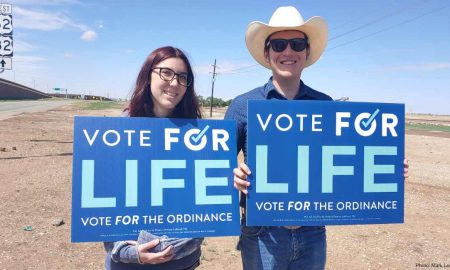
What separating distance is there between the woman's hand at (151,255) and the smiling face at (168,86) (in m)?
0.80

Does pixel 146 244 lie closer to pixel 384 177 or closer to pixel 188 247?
pixel 188 247

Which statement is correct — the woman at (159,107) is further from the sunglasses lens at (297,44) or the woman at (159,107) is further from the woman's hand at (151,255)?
the sunglasses lens at (297,44)

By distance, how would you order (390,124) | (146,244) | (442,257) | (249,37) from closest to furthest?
1. (146,244)
2. (390,124)
3. (249,37)
4. (442,257)

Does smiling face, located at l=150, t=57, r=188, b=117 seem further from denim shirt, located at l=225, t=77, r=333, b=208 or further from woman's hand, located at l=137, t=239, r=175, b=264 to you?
woman's hand, located at l=137, t=239, r=175, b=264

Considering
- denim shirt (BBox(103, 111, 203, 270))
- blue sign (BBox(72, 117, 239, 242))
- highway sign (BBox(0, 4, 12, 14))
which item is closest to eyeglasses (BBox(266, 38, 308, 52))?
blue sign (BBox(72, 117, 239, 242))

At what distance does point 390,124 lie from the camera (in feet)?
8.53

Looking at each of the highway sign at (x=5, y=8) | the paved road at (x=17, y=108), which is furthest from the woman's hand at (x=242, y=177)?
the paved road at (x=17, y=108)

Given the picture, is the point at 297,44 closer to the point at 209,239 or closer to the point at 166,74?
the point at 166,74

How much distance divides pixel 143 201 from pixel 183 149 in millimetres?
402

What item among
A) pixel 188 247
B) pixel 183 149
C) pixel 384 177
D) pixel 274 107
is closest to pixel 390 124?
pixel 384 177

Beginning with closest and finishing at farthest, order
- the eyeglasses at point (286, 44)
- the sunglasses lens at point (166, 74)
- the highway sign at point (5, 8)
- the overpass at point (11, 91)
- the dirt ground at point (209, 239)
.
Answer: the sunglasses lens at point (166, 74) < the eyeglasses at point (286, 44) < the dirt ground at point (209, 239) < the highway sign at point (5, 8) < the overpass at point (11, 91)

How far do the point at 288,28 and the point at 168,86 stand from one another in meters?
0.91

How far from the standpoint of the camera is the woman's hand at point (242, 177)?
236 centimetres

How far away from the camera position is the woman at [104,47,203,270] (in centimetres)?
209
